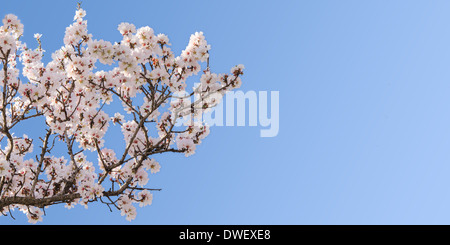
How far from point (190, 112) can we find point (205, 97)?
38 centimetres

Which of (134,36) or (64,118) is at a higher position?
(134,36)

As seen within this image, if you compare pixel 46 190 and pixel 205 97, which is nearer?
pixel 205 97

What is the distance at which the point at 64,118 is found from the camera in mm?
8148

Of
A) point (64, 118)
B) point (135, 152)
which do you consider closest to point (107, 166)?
point (135, 152)

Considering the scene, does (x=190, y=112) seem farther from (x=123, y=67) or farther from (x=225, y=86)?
(x=123, y=67)
